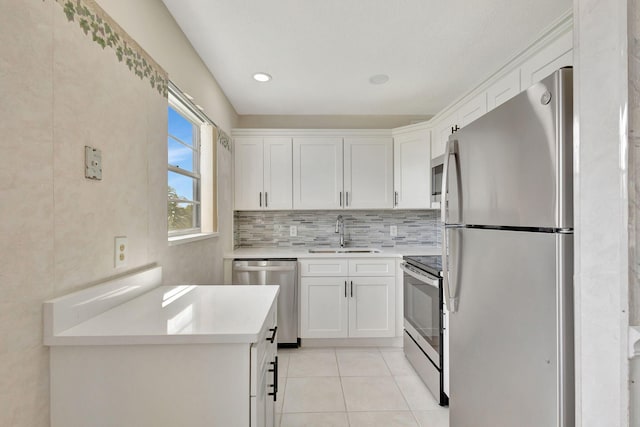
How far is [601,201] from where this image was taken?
0.68m

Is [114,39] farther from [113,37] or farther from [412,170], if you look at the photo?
[412,170]

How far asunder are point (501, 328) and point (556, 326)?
0.24 m

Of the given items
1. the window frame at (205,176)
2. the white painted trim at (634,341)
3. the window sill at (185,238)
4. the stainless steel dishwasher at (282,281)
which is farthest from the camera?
the stainless steel dishwasher at (282,281)

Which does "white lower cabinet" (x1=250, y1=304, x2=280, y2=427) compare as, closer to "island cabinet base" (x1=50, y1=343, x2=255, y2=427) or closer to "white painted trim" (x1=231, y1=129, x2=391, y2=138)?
"island cabinet base" (x1=50, y1=343, x2=255, y2=427)

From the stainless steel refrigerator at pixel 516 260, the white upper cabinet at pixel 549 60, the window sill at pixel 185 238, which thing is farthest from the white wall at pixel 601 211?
the window sill at pixel 185 238

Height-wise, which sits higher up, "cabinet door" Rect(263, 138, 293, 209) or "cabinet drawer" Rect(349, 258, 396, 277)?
"cabinet door" Rect(263, 138, 293, 209)

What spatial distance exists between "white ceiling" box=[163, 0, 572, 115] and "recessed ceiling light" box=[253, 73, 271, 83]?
0.06m

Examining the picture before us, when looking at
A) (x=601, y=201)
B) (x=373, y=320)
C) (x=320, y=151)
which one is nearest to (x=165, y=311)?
(x=601, y=201)

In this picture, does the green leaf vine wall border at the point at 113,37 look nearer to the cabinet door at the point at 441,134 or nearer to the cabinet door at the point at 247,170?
the cabinet door at the point at 247,170

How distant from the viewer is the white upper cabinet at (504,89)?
6.09 feet

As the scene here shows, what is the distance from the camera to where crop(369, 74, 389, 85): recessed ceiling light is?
2504mm

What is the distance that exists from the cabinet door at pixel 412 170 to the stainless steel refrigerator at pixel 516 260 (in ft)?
5.47

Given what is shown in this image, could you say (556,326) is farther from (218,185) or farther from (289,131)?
(289,131)

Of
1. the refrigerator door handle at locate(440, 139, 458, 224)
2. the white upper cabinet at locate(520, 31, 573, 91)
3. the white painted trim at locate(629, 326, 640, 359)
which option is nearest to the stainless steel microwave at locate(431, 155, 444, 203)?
the white upper cabinet at locate(520, 31, 573, 91)
